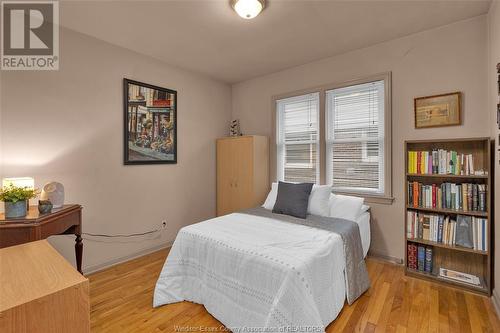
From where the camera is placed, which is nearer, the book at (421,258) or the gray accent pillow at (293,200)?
the book at (421,258)

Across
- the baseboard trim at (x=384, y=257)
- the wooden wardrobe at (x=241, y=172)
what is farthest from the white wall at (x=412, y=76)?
the wooden wardrobe at (x=241, y=172)

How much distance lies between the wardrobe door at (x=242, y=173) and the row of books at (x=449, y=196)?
81.4 inches

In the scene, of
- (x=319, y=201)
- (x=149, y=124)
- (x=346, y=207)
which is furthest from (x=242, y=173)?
(x=346, y=207)

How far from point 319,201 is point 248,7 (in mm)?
2144

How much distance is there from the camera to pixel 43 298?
0.82 meters

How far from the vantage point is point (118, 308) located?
2137 mm

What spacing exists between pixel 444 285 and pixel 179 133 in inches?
144

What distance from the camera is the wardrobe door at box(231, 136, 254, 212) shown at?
3.79 metres

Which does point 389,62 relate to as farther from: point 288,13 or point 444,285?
point 444,285

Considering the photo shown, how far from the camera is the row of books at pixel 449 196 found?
233 centimetres

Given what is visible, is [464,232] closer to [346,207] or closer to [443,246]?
[443,246]

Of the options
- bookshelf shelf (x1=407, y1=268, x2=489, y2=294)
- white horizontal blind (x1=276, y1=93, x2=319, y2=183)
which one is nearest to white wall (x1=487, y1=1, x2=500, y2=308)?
bookshelf shelf (x1=407, y1=268, x2=489, y2=294)

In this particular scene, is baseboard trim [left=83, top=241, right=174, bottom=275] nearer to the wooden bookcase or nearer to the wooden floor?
the wooden floor

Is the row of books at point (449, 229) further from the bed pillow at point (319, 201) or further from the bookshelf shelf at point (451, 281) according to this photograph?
the bed pillow at point (319, 201)
